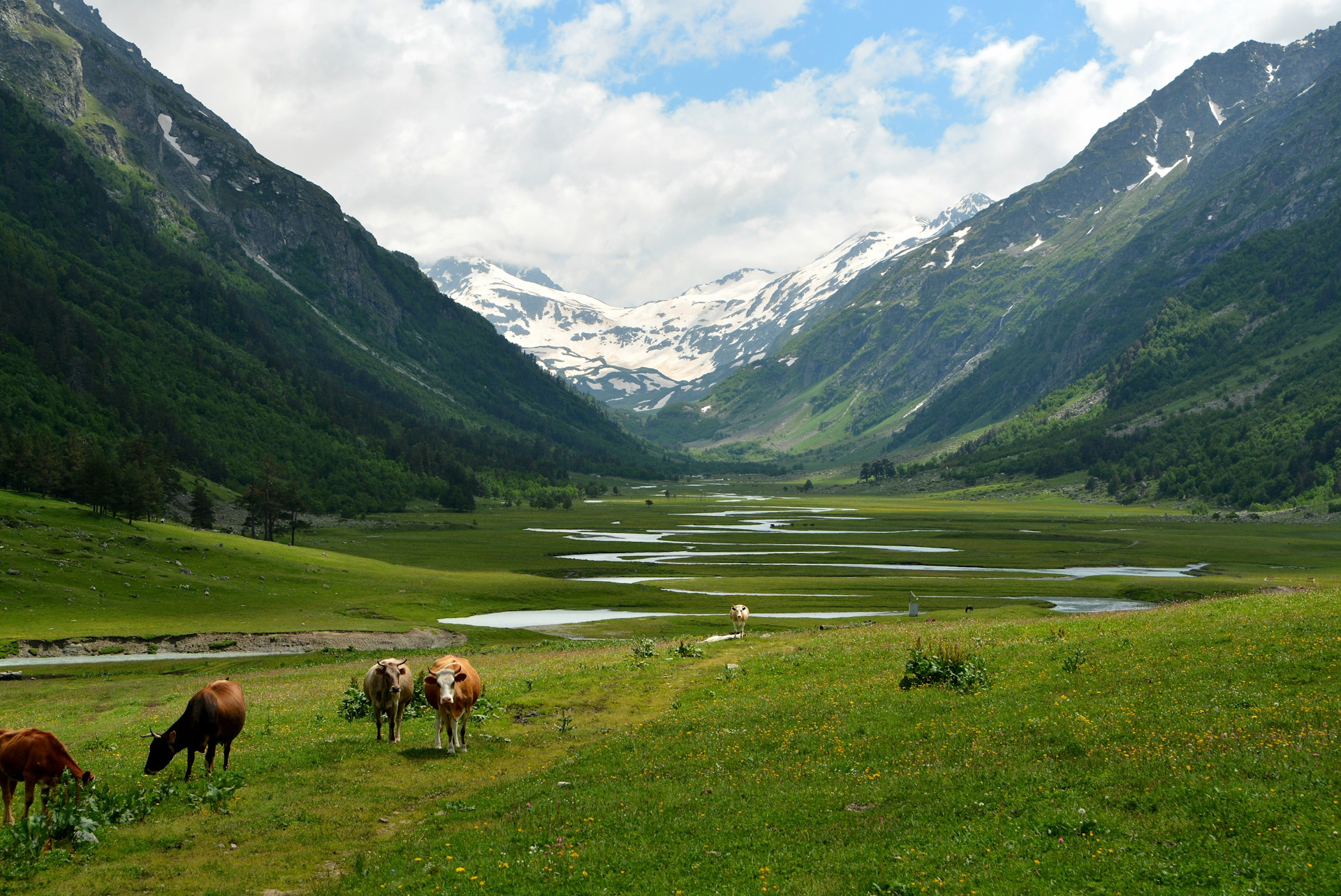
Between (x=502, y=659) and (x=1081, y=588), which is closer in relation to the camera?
(x=502, y=659)

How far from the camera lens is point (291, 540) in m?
141

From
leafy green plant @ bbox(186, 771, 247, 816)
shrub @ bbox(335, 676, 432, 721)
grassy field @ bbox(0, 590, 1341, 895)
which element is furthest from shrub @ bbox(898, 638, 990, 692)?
leafy green plant @ bbox(186, 771, 247, 816)

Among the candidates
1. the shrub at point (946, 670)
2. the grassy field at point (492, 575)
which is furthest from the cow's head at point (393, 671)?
the grassy field at point (492, 575)

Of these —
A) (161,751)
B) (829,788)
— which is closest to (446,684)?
(161,751)

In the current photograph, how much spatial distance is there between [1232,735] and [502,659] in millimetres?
39587

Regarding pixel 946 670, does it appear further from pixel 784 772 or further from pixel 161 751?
pixel 161 751

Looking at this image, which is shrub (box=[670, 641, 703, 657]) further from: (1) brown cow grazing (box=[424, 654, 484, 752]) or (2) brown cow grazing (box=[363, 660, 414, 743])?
(2) brown cow grazing (box=[363, 660, 414, 743])

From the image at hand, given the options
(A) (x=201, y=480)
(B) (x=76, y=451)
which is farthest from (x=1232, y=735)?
(A) (x=201, y=480)

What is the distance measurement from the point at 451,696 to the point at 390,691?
10.7ft

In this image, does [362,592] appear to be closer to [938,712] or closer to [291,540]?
[291,540]

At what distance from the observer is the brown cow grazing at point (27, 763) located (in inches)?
722

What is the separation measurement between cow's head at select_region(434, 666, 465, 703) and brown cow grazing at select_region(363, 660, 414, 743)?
2243mm

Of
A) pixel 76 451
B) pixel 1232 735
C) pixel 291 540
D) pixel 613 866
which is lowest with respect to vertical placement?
pixel 613 866

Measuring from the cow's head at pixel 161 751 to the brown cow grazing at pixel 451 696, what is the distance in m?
6.65
